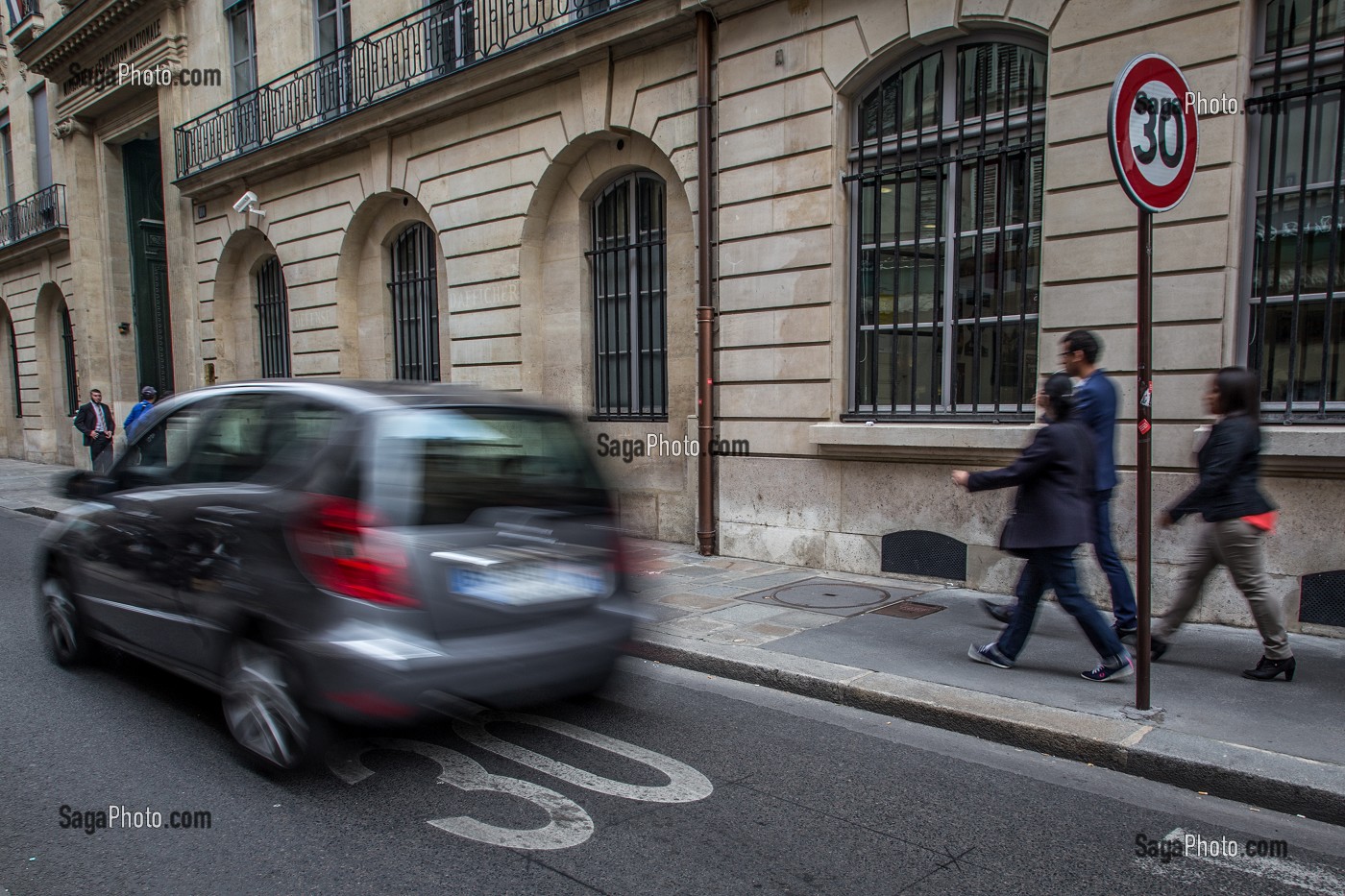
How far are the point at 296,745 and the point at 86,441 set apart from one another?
1463 cm

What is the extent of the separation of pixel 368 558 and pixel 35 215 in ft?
84.6

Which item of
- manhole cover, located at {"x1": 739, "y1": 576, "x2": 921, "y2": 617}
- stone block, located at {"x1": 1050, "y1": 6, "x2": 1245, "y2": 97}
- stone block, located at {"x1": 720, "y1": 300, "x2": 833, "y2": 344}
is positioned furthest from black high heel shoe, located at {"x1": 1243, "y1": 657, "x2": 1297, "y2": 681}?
stone block, located at {"x1": 720, "y1": 300, "x2": 833, "y2": 344}

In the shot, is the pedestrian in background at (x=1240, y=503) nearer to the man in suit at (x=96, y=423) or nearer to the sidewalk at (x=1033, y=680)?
the sidewalk at (x=1033, y=680)

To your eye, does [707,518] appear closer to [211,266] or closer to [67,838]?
[67,838]

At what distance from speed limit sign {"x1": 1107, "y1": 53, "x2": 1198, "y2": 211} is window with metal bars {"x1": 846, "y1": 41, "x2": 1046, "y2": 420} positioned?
2910mm

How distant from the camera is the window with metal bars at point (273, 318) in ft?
53.7

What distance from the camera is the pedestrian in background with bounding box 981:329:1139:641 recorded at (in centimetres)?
552

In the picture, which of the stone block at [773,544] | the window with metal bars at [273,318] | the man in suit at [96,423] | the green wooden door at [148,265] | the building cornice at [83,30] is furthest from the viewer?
the green wooden door at [148,265]

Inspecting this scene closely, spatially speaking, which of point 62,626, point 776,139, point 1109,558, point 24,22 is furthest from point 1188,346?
point 24,22

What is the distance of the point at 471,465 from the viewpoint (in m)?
4.00

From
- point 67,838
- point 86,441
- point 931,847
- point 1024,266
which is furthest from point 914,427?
point 86,441

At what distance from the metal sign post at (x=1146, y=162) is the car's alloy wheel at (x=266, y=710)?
12.7 ft

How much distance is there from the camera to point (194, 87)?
691 inches

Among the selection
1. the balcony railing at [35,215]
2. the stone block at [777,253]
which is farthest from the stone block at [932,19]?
the balcony railing at [35,215]
